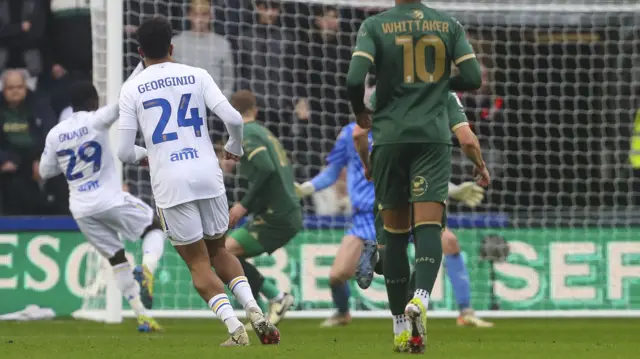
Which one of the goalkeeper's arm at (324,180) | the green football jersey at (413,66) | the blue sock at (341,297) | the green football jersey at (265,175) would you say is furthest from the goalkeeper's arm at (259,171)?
the green football jersey at (413,66)

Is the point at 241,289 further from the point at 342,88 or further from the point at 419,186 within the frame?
the point at 342,88

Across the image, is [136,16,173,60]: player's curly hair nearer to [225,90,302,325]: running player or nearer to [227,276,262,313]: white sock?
[227,276,262,313]: white sock

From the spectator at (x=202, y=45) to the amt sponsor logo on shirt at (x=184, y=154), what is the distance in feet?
18.3

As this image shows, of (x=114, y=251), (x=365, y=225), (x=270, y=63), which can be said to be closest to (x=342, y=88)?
(x=270, y=63)

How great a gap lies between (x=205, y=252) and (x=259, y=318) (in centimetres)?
54

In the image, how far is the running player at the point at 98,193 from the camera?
10672 millimetres

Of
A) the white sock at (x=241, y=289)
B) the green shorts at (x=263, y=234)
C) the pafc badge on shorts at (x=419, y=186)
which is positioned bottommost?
the white sock at (x=241, y=289)

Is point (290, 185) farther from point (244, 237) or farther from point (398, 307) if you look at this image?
point (398, 307)

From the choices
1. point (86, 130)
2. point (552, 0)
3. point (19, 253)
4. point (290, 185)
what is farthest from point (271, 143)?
point (552, 0)

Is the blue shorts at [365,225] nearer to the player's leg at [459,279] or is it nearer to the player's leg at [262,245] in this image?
the player's leg at [262,245]

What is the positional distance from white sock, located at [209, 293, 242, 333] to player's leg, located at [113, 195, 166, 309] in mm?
3259

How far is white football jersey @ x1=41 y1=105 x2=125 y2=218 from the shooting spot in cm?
1066

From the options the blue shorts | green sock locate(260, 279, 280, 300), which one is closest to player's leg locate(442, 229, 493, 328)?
the blue shorts

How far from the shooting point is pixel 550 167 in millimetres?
14117
